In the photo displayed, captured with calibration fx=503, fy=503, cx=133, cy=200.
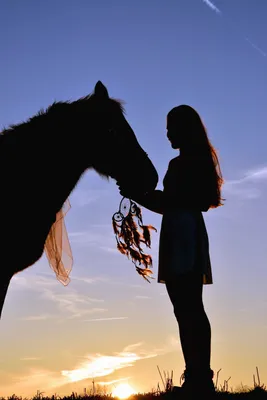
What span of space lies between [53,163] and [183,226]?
4.81 feet

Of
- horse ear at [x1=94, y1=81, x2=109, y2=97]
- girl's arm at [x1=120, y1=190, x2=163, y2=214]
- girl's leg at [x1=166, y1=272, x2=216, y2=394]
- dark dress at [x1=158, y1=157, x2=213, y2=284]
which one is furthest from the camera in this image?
horse ear at [x1=94, y1=81, x2=109, y2=97]

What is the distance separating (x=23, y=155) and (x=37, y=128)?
1.11ft

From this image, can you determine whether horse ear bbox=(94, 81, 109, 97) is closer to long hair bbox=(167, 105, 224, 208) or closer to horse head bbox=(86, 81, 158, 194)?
horse head bbox=(86, 81, 158, 194)

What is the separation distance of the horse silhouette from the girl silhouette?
0.39 meters

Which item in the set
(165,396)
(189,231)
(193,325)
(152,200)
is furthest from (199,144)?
(165,396)

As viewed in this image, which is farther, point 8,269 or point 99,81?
point 99,81

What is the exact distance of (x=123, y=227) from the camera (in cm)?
564

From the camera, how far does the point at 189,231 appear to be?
4.94m

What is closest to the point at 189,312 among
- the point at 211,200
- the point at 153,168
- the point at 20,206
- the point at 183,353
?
the point at 183,353

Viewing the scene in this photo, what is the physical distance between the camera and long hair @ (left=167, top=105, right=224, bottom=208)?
201 inches

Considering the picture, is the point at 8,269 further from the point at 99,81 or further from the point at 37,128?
the point at 99,81

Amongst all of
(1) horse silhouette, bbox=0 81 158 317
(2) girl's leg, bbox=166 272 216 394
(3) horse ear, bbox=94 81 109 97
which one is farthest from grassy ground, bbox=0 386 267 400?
(3) horse ear, bbox=94 81 109 97

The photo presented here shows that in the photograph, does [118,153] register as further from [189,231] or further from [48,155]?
[189,231]

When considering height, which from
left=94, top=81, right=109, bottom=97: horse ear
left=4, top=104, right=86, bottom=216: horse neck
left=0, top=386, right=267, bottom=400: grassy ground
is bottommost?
left=0, top=386, right=267, bottom=400: grassy ground
